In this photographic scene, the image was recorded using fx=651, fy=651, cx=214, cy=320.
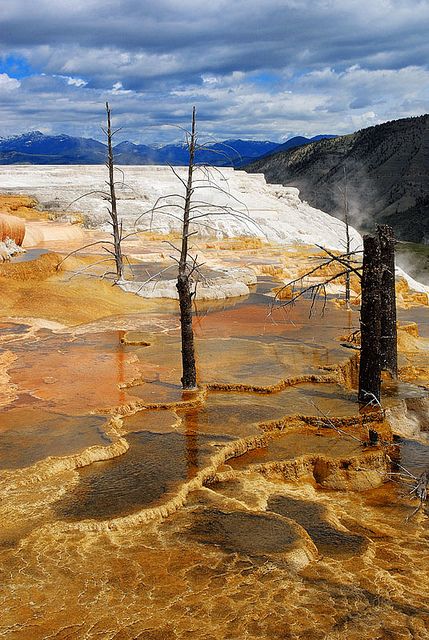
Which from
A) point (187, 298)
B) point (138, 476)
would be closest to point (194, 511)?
point (138, 476)

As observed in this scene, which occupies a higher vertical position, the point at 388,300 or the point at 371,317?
the point at 388,300

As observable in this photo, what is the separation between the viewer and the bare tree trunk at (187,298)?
31.0ft

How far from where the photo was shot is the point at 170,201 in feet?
126

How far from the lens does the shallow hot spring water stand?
5.30 meters

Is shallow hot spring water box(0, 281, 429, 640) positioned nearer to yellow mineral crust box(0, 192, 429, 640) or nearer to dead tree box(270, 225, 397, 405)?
yellow mineral crust box(0, 192, 429, 640)

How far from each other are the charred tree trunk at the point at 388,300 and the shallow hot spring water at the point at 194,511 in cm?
99

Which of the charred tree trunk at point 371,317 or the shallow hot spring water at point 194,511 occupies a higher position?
the charred tree trunk at point 371,317

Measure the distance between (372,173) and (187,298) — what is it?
10262 cm

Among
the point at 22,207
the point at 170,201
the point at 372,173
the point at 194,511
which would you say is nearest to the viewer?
the point at 194,511

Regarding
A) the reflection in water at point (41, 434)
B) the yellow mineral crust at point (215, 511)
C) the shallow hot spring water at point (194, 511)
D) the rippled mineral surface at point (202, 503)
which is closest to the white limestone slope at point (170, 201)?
Result: the yellow mineral crust at point (215, 511)

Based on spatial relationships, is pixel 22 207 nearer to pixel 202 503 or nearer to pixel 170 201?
pixel 170 201

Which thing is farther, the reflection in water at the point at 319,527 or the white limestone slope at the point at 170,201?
the white limestone slope at the point at 170,201

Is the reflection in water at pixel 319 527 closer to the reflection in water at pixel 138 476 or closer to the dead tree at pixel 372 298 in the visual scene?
the reflection in water at pixel 138 476

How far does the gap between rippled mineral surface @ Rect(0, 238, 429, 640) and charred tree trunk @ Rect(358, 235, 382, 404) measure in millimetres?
548
